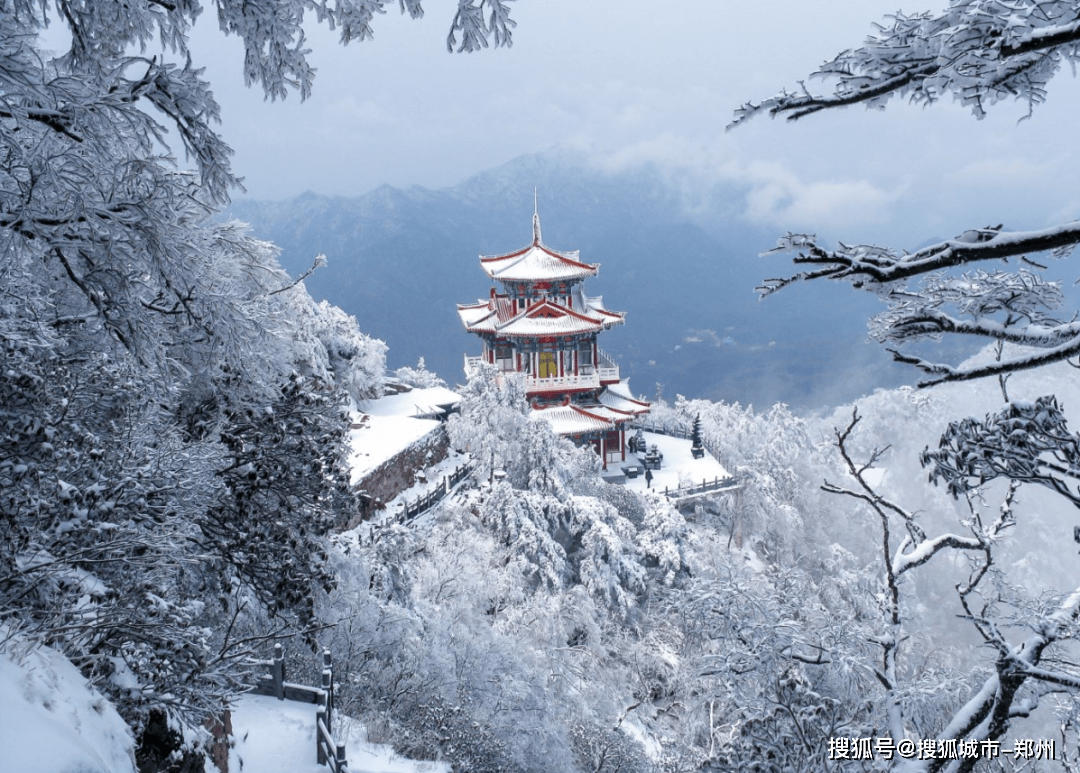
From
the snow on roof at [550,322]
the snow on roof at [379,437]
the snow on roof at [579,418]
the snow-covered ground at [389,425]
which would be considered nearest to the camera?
the snow on roof at [379,437]

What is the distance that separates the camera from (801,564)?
2225 cm

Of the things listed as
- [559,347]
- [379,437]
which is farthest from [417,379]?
[379,437]

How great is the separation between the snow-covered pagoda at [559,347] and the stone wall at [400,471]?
362cm

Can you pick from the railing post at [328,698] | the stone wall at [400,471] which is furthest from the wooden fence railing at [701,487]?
the railing post at [328,698]

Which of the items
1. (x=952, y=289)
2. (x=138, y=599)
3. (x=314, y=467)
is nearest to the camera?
(x=952, y=289)

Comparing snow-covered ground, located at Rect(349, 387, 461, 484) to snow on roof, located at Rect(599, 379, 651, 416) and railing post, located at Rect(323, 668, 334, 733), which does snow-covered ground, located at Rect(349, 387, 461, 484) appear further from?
railing post, located at Rect(323, 668, 334, 733)

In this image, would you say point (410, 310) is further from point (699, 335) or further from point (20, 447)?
point (20, 447)

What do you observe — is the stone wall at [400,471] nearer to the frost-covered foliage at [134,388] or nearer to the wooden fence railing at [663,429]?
the frost-covered foliage at [134,388]

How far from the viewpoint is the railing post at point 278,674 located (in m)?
7.04

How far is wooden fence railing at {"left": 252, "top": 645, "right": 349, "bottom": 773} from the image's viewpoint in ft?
19.5

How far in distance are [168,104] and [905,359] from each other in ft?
12.0

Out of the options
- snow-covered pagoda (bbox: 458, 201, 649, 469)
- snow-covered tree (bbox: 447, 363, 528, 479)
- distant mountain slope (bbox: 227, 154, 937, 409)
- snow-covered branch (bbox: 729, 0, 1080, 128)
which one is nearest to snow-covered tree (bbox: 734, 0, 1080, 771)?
snow-covered branch (bbox: 729, 0, 1080, 128)

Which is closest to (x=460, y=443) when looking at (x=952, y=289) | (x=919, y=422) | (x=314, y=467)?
(x=314, y=467)

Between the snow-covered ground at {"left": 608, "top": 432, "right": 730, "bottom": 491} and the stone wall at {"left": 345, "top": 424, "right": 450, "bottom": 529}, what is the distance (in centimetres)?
609
